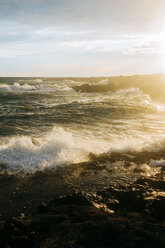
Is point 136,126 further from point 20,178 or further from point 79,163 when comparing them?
point 20,178

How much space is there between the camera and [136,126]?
14984 mm

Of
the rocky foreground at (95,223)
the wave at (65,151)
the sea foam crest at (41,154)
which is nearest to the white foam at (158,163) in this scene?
the wave at (65,151)

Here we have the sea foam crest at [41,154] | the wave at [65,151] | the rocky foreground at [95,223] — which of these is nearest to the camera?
the rocky foreground at [95,223]

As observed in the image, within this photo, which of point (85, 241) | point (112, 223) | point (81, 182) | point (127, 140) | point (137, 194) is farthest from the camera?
point (127, 140)

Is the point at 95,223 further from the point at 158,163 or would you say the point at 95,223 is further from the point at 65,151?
the point at 158,163

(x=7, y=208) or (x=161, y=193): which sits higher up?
(x=161, y=193)

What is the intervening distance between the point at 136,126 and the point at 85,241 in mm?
12090

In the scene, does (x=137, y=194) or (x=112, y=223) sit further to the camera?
(x=137, y=194)

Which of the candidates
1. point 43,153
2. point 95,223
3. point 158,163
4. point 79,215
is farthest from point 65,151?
point 95,223

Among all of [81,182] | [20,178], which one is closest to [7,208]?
[20,178]

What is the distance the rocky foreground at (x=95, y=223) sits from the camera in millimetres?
3789

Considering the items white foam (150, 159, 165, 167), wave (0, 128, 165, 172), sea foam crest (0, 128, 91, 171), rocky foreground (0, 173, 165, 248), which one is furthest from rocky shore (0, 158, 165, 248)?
white foam (150, 159, 165, 167)

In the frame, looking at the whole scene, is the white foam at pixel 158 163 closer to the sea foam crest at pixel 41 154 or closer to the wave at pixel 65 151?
the wave at pixel 65 151

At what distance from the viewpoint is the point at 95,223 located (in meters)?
4.25
